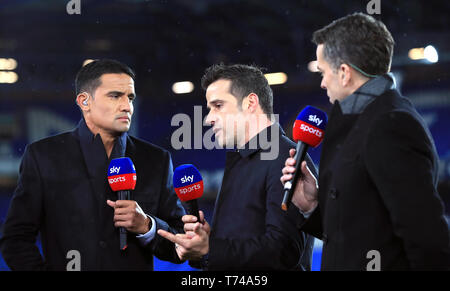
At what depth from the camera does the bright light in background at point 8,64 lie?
8.58 meters

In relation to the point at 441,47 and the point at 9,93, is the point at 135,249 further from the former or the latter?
the point at 9,93

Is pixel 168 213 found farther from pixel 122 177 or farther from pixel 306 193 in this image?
pixel 306 193

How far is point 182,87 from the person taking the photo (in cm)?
924

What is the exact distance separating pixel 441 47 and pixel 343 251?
7149mm

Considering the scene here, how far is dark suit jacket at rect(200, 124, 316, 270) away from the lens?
1646 mm

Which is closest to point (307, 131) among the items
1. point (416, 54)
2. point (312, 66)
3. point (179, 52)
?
point (416, 54)

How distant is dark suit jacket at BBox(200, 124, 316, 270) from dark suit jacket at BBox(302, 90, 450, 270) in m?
0.23

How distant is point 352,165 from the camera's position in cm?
134

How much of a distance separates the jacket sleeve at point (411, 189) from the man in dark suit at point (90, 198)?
0.87 m

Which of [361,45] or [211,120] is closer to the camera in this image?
[361,45]

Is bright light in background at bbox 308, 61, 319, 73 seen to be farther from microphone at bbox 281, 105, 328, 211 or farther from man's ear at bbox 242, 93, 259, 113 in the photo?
microphone at bbox 281, 105, 328, 211

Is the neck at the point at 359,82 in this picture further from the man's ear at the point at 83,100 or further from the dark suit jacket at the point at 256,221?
the man's ear at the point at 83,100

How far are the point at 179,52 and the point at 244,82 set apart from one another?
22.5 ft

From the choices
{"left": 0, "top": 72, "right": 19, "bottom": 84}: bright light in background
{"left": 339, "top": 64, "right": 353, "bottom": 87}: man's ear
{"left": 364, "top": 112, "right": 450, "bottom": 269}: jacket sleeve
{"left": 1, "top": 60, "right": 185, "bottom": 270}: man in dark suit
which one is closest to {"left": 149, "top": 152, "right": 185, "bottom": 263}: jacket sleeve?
{"left": 1, "top": 60, "right": 185, "bottom": 270}: man in dark suit
